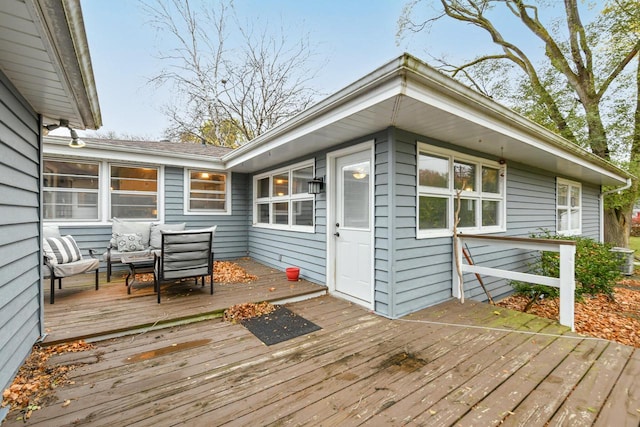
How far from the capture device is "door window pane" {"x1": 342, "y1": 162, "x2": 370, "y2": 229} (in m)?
Result: 3.70

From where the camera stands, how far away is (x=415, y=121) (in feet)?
9.84

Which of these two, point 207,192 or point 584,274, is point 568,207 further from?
point 207,192

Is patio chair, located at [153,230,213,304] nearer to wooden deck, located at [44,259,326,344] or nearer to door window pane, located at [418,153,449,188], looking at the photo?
wooden deck, located at [44,259,326,344]

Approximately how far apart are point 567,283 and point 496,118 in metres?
2.03

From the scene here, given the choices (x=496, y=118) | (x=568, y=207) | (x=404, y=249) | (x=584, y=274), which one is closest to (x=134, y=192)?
(x=404, y=249)

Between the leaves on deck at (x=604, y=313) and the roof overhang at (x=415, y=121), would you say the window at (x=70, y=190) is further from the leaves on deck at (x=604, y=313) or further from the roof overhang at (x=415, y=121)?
the leaves on deck at (x=604, y=313)

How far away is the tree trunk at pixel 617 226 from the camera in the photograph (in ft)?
28.5

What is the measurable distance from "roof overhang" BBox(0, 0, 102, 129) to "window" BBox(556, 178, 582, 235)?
8.64 metres

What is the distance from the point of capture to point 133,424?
1.60 metres

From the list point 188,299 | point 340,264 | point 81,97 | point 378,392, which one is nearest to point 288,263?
point 340,264

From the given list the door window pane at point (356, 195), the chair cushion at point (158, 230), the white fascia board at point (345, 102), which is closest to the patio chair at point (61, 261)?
the chair cushion at point (158, 230)

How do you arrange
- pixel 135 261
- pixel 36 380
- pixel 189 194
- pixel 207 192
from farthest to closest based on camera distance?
pixel 207 192
pixel 189 194
pixel 135 261
pixel 36 380

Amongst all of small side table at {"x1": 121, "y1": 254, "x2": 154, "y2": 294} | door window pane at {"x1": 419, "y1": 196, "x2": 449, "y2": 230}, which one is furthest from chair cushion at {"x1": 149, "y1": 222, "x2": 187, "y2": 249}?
door window pane at {"x1": 419, "y1": 196, "x2": 449, "y2": 230}

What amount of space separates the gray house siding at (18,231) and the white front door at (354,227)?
10.9ft
